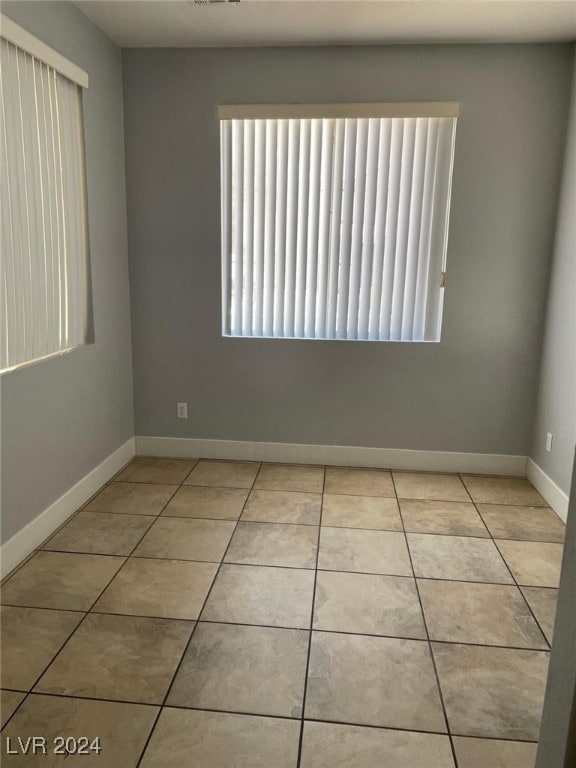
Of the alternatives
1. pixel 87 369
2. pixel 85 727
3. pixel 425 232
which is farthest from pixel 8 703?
pixel 425 232

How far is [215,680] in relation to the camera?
1.80 meters

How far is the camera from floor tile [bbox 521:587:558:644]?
83.2 inches

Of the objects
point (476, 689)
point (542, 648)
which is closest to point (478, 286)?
point (542, 648)

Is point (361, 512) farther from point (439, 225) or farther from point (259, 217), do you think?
point (259, 217)

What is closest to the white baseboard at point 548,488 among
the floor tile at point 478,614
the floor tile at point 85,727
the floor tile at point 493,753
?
the floor tile at point 478,614

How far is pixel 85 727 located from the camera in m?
1.62

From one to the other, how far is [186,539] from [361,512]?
3.21 ft

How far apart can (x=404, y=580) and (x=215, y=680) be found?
0.97 m

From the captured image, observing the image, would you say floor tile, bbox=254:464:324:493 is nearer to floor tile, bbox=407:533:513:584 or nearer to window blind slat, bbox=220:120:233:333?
floor tile, bbox=407:533:513:584

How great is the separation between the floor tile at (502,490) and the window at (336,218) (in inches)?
38.6

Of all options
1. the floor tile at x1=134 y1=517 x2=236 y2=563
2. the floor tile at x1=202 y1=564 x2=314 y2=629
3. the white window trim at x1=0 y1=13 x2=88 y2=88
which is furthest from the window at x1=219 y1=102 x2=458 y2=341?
the floor tile at x1=202 y1=564 x2=314 y2=629

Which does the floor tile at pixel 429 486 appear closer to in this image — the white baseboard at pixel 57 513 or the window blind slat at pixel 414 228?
the window blind slat at pixel 414 228

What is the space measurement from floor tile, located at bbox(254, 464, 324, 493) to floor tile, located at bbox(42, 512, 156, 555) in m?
0.79

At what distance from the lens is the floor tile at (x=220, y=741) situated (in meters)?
1.51
